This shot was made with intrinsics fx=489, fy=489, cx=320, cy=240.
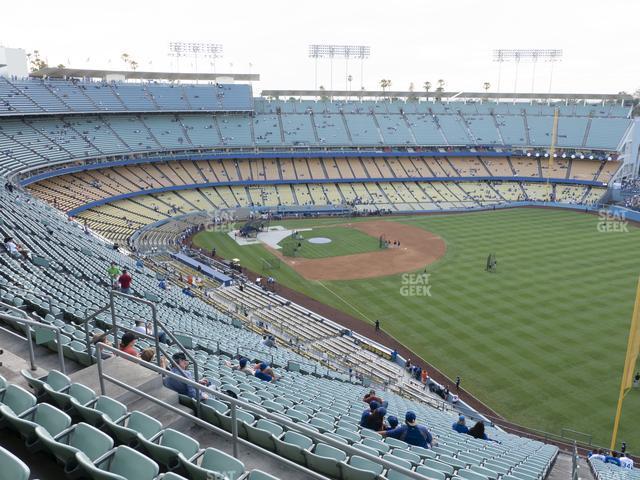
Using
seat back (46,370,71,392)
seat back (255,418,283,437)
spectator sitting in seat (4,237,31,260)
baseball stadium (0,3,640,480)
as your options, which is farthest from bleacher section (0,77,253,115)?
seat back (255,418,283,437)

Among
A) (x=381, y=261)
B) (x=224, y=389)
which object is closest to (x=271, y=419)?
(x=224, y=389)

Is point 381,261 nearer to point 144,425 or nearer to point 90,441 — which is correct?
point 144,425

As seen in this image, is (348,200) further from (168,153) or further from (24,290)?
(24,290)

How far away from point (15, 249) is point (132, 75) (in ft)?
216

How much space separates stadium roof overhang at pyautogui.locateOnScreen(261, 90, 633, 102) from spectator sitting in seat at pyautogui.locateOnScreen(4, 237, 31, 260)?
2883 inches

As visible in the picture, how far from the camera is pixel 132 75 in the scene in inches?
3098

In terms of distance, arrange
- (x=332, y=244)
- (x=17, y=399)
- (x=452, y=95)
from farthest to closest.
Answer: (x=452, y=95) < (x=332, y=244) < (x=17, y=399)

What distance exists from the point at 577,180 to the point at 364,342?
60.7 metres

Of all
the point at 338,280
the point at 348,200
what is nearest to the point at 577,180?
the point at 348,200

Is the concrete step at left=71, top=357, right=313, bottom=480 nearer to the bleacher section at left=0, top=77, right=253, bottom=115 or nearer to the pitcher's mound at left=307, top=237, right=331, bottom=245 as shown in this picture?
the pitcher's mound at left=307, top=237, right=331, bottom=245

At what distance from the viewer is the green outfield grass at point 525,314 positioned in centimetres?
2331

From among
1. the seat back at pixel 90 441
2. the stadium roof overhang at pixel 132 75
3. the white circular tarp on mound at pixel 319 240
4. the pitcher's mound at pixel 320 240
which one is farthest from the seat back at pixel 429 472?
the stadium roof overhang at pixel 132 75

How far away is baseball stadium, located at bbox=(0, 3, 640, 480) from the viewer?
282 inches

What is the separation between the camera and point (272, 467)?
6477 mm
